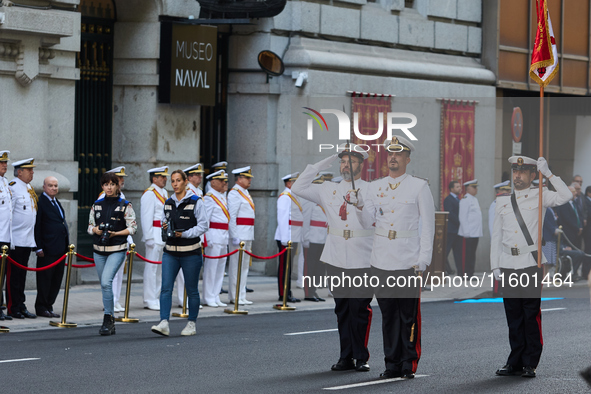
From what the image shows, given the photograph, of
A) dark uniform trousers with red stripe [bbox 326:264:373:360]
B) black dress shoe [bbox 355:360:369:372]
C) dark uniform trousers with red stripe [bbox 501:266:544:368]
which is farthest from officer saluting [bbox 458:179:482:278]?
black dress shoe [bbox 355:360:369:372]

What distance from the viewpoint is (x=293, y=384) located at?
29.3ft

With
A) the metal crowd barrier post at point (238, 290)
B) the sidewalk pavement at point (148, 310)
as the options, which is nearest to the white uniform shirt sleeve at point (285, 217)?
the sidewalk pavement at point (148, 310)

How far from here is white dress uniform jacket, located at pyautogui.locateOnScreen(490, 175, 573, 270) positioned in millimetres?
9523

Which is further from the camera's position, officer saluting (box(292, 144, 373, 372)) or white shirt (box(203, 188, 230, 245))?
white shirt (box(203, 188, 230, 245))

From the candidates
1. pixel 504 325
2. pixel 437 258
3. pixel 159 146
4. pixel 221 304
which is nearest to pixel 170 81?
pixel 159 146

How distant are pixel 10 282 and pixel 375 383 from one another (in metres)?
5.95

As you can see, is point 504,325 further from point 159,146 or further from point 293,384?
point 159,146

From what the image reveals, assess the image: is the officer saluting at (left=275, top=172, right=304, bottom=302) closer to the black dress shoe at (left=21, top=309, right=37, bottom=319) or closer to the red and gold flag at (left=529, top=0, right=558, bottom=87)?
the black dress shoe at (left=21, top=309, right=37, bottom=319)

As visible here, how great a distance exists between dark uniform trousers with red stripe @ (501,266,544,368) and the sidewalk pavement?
9.80 ft

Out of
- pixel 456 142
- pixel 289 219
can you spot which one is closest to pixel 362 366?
pixel 289 219

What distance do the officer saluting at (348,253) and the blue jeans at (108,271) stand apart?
10.5 feet

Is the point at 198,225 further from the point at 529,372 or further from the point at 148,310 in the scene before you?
the point at 529,372

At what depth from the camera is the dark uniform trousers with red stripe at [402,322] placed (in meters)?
9.23

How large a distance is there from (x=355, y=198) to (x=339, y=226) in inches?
12.3
